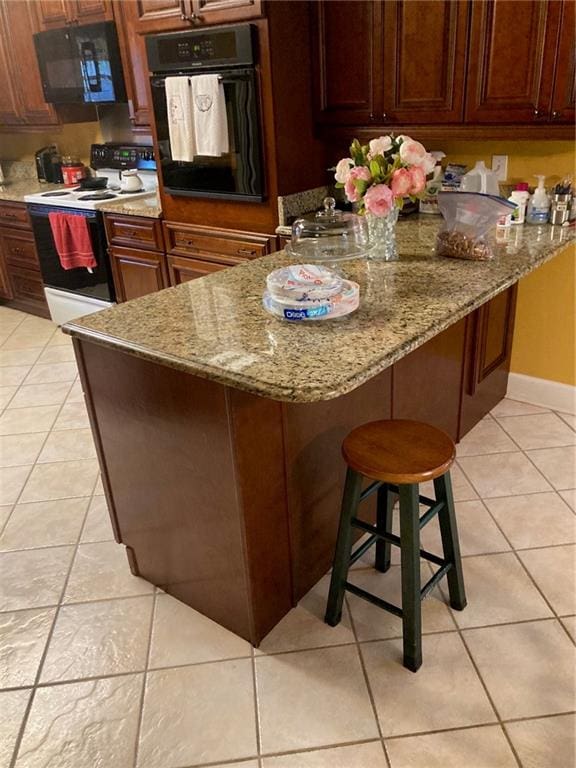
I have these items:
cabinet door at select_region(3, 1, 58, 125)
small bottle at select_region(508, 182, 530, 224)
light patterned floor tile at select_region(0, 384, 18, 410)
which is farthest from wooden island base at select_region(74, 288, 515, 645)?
cabinet door at select_region(3, 1, 58, 125)

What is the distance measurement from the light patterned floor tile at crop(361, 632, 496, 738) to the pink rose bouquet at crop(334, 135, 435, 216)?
4.39 ft

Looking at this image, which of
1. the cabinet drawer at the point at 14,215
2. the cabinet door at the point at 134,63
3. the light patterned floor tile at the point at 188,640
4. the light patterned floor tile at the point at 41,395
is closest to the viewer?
the light patterned floor tile at the point at 188,640

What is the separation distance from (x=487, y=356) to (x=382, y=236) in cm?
95

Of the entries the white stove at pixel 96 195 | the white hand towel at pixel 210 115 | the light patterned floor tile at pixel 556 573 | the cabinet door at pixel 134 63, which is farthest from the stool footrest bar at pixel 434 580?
the white stove at pixel 96 195

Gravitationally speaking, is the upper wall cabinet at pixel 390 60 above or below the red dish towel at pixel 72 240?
above

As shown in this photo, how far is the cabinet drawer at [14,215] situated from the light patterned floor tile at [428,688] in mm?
3822

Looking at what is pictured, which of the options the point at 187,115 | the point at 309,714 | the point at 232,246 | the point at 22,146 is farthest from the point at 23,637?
the point at 22,146

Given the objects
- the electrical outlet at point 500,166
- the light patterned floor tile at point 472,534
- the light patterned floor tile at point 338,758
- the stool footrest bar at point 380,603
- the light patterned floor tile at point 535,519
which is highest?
the electrical outlet at point 500,166

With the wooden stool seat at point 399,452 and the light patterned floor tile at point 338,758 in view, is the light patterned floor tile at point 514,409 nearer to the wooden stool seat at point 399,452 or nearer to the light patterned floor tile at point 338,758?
the wooden stool seat at point 399,452

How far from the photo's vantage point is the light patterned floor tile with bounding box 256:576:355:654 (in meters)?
1.81

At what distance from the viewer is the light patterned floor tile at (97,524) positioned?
2.32 m

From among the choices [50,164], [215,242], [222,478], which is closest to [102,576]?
[222,478]

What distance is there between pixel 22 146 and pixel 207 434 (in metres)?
4.53

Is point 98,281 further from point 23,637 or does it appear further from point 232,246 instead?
point 23,637
